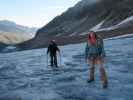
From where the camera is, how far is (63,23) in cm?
17350

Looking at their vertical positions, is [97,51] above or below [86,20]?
below

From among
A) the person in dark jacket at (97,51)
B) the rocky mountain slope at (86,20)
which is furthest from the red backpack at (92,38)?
the rocky mountain slope at (86,20)

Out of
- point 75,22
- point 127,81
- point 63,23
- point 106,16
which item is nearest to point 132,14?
point 106,16

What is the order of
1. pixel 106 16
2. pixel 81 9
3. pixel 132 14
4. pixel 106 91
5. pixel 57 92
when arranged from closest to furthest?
pixel 106 91
pixel 57 92
pixel 132 14
pixel 106 16
pixel 81 9

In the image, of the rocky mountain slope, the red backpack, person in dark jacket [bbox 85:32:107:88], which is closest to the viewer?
person in dark jacket [bbox 85:32:107:88]

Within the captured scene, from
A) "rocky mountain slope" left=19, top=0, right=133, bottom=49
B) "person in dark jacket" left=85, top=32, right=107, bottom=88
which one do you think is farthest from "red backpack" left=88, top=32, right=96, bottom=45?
"rocky mountain slope" left=19, top=0, right=133, bottom=49

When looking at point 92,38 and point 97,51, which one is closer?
point 92,38

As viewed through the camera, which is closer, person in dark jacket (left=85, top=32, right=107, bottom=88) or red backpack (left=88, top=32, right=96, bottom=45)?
person in dark jacket (left=85, top=32, right=107, bottom=88)

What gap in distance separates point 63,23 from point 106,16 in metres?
41.5

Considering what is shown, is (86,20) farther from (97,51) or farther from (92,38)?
(92,38)

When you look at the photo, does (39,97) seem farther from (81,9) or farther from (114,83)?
(81,9)

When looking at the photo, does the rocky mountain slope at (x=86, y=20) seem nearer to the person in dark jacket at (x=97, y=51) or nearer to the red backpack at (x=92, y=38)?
the person in dark jacket at (x=97, y=51)

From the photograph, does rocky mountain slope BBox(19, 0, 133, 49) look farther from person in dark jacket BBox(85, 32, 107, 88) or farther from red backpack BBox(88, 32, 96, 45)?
red backpack BBox(88, 32, 96, 45)

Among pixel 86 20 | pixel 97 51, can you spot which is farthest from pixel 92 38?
pixel 86 20
